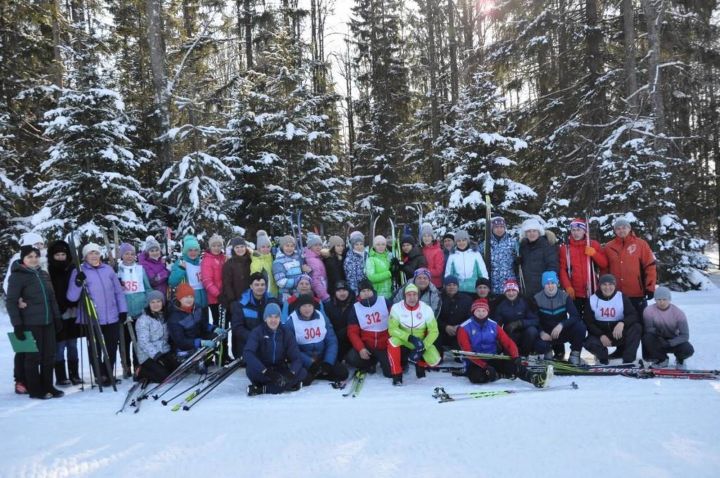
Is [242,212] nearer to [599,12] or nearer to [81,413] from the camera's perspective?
[81,413]

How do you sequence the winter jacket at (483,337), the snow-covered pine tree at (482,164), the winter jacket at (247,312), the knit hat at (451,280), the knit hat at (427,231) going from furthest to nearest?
the snow-covered pine tree at (482,164), the knit hat at (427,231), the knit hat at (451,280), the winter jacket at (247,312), the winter jacket at (483,337)

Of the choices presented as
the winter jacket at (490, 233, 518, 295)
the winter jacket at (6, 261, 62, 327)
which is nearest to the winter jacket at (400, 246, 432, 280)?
the winter jacket at (490, 233, 518, 295)

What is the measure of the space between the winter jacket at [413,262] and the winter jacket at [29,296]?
4.17m

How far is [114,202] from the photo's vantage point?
36.7ft

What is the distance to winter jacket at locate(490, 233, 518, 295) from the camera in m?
6.70

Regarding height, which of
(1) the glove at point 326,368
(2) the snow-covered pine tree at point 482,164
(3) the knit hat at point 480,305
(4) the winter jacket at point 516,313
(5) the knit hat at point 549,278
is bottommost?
(1) the glove at point 326,368

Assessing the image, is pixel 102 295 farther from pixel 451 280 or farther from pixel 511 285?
pixel 511 285

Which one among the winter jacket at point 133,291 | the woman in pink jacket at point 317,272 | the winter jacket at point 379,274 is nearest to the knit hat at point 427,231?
the winter jacket at point 379,274

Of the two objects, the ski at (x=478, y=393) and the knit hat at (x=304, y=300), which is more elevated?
the knit hat at (x=304, y=300)

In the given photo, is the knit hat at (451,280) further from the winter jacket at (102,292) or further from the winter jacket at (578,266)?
the winter jacket at (102,292)

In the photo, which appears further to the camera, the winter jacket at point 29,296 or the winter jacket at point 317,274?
the winter jacket at point 317,274

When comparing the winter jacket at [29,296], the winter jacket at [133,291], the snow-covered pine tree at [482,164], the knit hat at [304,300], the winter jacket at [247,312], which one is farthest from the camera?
the snow-covered pine tree at [482,164]

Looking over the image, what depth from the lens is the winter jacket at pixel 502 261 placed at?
22.0 feet

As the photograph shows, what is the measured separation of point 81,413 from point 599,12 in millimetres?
15636
